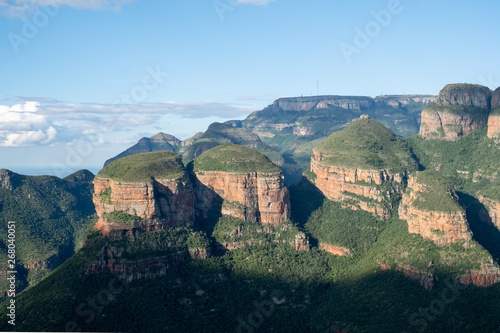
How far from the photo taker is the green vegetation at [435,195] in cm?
6944

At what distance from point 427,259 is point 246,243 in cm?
3182

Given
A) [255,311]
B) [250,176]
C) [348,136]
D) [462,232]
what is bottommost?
[255,311]

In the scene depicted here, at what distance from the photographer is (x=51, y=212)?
119625mm

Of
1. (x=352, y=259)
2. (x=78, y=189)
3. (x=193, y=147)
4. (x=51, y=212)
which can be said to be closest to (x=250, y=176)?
(x=352, y=259)

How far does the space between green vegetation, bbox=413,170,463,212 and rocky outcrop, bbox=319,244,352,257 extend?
16910 millimetres

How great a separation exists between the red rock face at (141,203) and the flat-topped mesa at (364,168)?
3578 centimetres

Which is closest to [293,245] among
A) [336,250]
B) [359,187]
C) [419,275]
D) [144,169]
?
[336,250]

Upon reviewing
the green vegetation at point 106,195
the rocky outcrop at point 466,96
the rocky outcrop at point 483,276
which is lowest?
the rocky outcrop at point 483,276

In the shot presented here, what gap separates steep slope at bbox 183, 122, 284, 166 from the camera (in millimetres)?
167750

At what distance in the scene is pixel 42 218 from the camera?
117000 millimetres

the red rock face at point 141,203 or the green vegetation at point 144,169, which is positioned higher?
the green vegetation at point 144,169

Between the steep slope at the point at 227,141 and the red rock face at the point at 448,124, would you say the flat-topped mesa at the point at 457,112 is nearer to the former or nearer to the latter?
the red rock face at the point at 448,124

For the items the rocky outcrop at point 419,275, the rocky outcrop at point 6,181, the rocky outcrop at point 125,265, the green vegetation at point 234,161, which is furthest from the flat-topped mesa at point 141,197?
the rocky outcrop at point 6,181

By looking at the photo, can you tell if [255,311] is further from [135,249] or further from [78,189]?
[78,189]
